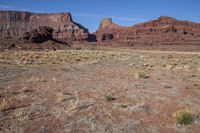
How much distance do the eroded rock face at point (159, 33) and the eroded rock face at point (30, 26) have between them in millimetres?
18391

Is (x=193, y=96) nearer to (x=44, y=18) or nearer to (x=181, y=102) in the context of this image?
(x=181, y=102)

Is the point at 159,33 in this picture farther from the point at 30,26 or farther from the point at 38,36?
the point at 30,26

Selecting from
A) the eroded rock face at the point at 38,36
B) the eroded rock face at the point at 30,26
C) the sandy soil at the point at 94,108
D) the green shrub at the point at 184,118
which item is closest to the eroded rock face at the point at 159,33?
the eroded rock face at the point at 30,26

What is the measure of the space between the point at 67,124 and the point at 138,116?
2.22 meters

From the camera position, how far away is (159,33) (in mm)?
129000

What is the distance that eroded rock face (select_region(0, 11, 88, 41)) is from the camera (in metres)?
150

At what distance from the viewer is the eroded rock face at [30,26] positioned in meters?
150

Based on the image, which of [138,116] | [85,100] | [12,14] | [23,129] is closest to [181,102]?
[138,116]

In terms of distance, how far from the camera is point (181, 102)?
8594 mm

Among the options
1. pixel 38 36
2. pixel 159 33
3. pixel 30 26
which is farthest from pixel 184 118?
pixel 30 26

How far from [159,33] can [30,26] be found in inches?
3855

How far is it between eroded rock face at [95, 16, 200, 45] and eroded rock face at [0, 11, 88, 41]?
60.3ft

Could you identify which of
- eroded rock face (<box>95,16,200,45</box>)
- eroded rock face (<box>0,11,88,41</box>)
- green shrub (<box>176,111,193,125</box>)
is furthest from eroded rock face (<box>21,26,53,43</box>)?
green shrub (<box>176,111,193,125</box>)

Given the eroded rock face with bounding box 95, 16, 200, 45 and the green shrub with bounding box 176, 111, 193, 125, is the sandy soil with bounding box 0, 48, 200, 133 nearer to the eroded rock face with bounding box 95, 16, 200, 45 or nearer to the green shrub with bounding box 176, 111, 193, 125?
the green shrub with bounding box 176, 111, 193, 125
